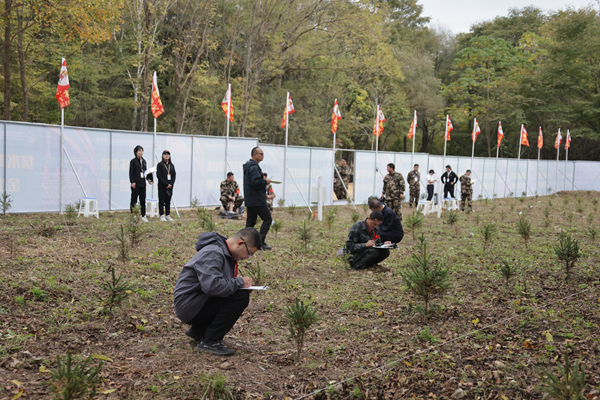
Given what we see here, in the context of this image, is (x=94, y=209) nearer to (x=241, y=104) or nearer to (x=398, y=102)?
(x=241, y=104)

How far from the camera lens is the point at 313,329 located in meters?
5.21

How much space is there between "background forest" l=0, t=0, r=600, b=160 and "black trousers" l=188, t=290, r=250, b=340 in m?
11.5

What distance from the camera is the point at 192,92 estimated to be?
29.4m

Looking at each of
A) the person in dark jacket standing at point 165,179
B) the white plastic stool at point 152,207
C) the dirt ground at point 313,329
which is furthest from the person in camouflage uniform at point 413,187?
the dirt ground at point 313,329

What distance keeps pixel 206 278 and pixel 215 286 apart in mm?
102

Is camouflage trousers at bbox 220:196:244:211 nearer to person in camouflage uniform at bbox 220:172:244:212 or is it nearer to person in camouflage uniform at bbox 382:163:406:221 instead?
person in camouflage uniform at bbox 220:172:244:212

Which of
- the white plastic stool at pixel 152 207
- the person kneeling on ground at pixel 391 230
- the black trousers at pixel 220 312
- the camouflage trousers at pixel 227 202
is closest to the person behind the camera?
A: the black trousers at pixel 220 312

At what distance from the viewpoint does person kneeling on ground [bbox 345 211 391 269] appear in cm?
772

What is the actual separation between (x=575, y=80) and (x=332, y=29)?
2583 centimetres

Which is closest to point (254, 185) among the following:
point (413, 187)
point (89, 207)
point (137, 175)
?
point (137, 175)

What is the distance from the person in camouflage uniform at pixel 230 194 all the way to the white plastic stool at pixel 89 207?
11.8 ft

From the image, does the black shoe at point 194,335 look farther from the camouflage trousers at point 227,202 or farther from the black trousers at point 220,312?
the camouflage trousers at point 227,202

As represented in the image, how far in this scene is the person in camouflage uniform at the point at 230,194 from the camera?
14.5 m

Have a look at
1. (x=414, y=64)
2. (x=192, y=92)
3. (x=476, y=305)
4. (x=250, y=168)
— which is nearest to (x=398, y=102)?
(x=414, y=64)
